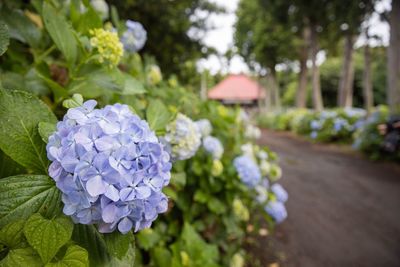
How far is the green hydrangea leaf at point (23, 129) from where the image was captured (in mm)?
595

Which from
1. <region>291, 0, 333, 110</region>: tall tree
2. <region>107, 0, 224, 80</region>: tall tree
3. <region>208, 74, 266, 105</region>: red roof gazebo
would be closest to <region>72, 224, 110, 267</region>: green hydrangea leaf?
<region>107, 0, 224, 80</region>: tall tree

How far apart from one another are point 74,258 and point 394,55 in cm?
902

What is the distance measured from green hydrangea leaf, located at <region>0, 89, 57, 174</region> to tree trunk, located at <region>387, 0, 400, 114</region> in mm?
8475

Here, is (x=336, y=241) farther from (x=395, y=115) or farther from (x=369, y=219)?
(x=395, y=115)

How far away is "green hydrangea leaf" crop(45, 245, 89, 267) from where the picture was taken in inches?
21.2

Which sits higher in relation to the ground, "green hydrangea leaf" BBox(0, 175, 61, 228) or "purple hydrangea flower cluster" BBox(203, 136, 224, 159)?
"green hydrangea leaf" BBox(0, 175, 61, 228)

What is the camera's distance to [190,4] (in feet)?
13.7

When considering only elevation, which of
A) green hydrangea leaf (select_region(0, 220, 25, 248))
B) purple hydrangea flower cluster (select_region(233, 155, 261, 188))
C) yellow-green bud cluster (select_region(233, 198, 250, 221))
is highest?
green hydrangea leaf (select_region(0, 220, 25, 248))

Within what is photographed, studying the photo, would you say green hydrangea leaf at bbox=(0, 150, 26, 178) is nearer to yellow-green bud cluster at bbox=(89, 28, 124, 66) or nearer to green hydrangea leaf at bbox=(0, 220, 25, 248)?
green hydrangea leaf at bbox=(0, 220, 25, 248)

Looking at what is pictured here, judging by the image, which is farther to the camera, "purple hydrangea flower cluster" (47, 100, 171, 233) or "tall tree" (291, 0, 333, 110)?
"tall tree" (291, 0, 333, 110)

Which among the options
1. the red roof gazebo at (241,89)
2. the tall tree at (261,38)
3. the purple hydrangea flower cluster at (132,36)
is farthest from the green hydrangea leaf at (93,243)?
the red roof gazebo at (241,89)

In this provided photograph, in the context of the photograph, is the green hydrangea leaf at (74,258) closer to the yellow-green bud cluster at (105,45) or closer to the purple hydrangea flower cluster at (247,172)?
the yellow-green bud cluster at (105,45)

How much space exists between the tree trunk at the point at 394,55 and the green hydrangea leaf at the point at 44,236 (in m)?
8.52

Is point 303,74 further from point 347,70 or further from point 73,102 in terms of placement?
point 73,102
